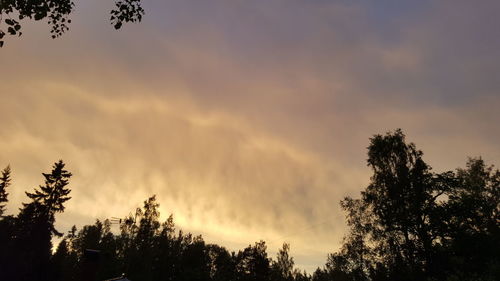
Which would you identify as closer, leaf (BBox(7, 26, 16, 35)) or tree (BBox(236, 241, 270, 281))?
leaf (BBox(7, 26, 16, 35))

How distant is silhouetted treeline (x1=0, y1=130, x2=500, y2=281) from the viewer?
35.5 meters

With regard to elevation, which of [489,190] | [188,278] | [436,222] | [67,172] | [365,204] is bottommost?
[188,278]

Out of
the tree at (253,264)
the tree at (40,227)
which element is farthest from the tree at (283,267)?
the tree at (40,227)

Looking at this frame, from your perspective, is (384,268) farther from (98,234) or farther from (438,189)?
(98,234)

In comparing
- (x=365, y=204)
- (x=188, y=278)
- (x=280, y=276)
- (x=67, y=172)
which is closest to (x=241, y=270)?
(x=280, y=276)

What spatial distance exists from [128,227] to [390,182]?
4478cm

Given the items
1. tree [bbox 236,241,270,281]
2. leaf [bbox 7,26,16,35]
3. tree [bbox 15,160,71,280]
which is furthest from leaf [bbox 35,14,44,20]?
tree [bbox 236,241,270,281]

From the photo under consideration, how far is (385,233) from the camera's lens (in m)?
38.4

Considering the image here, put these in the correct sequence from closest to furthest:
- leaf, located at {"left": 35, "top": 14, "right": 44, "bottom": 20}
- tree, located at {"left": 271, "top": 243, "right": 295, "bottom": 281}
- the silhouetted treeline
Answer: leaf, located at {"left": 35, "top": 14, "right": 44, "bottom": 20}
the silhouetted treeline
tree, located at {"left": 271, "top": 243, "right": 295, "bottom": 281}

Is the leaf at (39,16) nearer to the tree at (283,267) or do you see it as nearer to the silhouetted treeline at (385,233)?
the silhouetted treeline at (385,233)

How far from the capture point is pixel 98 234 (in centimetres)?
7256

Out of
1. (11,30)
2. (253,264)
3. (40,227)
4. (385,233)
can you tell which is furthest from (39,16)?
(253,264)

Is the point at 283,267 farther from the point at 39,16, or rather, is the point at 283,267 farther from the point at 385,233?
the point at 39,16

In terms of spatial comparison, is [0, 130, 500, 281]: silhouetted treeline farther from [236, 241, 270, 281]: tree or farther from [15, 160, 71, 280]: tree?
[236, 241, 270, 281]: tree
